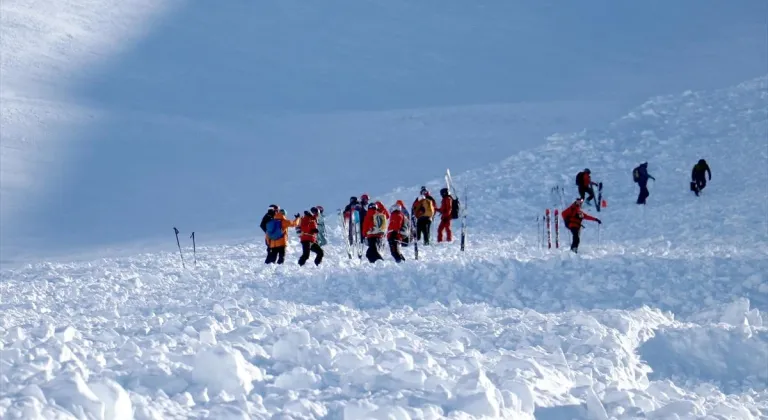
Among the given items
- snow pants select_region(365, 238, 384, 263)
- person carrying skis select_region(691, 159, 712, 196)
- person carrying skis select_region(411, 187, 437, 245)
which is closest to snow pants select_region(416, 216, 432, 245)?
person carrying skis select_region(411, 187, 437, 245)

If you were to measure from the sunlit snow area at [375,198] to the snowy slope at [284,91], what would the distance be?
211 millimetres

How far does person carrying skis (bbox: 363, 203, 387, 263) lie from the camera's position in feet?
56.1

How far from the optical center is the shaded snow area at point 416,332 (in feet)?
21.1

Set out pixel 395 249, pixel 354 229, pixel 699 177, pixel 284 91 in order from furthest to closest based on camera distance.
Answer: pixel 284 91 → pixel 699 177 → pixel 354 229 → pixel 395 249

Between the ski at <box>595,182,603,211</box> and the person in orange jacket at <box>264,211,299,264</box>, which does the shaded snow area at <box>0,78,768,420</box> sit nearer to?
the person in orange jacket at <box>264,211,299,264</box>

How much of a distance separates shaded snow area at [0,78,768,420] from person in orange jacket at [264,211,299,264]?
25.8 inches

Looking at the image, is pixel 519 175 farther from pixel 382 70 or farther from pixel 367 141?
pixel 382 70

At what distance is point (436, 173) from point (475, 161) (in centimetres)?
256

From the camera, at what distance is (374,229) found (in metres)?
17.1

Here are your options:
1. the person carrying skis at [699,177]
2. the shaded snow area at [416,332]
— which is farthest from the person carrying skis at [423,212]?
the person carrying skis at [699,177]

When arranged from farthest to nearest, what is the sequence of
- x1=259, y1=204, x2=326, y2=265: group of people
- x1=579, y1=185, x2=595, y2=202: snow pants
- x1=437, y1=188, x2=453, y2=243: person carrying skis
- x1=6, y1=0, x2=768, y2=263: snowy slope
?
x1=6, y1=0, x2=768, y2=263: snowy slope
x1=579, y1=185, x2=595, y2=202: snow pants
x1=437, y1=188, x2=453, y2=243: person carrying skis
x1=259, y1=204, x2=326, y2=265: group of people

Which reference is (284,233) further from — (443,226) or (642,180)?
(642,180)

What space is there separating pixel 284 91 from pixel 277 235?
4566 centimetres

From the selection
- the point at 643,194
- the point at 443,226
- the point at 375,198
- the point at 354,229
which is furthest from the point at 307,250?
the point at 375,198
